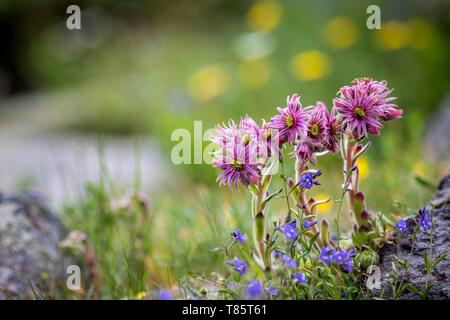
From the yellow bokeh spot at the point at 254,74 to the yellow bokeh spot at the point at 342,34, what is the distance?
0.64 metres

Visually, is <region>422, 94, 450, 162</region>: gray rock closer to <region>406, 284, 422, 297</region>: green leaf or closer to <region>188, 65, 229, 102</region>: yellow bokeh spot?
<region>406, 284, 422, 297</region>: green leaf

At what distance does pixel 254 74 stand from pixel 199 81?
561mm

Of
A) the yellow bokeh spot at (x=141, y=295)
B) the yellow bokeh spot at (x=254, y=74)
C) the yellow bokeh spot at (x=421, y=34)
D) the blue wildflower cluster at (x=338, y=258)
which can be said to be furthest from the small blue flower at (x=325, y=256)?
the yellow bokeh spot at (x=254, y=74)

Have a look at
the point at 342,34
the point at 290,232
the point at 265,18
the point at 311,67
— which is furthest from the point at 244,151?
the point at 265,18

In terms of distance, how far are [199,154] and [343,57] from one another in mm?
1790

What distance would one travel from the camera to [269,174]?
167 centimetres

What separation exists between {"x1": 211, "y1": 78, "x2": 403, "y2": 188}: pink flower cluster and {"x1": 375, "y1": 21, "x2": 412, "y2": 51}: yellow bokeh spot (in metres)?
3.22

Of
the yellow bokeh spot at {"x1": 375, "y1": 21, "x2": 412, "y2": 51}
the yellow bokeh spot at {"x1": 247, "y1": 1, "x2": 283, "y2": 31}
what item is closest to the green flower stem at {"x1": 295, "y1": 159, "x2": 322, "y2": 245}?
the yellow bokeh spot at {"x1": 375, "y1": 21, "x2": 412, "y2": 51}

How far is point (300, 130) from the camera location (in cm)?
158

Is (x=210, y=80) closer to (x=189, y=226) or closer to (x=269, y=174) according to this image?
(x=189, y=226)

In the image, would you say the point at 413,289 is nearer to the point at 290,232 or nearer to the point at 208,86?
the point at 290,232

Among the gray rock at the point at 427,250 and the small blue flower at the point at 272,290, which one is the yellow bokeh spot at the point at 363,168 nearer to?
the gray rock at the point at 427,250

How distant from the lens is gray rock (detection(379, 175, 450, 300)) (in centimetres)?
163

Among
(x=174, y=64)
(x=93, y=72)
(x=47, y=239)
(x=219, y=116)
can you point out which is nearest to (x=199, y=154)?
(x=219, y=116)
